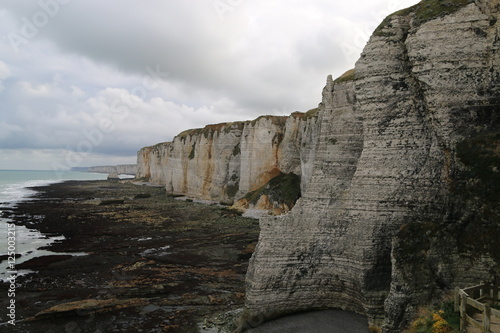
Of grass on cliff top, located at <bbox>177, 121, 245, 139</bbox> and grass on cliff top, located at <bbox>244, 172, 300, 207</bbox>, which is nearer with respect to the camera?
grass on cliff top, located at <bbox>244, 172, 300, 207</bbox>

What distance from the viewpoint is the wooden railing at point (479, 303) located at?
28.4ft

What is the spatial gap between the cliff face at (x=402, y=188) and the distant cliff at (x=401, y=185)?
0.13 ft

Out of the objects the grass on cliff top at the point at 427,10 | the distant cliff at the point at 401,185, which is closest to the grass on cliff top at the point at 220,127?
the distant cliff at the point at 401,185

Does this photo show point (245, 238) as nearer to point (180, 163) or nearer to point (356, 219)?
point (356, 219)

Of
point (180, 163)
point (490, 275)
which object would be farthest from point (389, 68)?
point (180, 163)

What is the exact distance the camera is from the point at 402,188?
1370cm

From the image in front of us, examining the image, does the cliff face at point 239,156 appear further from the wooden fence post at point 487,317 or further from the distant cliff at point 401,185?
the wooden fence post at point 487,317

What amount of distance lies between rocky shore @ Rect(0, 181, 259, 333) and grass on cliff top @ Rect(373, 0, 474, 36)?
48.1 ft

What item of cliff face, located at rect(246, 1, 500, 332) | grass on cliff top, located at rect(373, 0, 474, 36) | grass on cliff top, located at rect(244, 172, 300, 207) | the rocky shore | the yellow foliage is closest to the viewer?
the yellow foliage

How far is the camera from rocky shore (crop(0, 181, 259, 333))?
54.3 feet

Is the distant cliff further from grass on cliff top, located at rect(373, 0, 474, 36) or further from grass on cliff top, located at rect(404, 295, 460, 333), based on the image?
grass on cliff top, located at rect(404, 295, 460, 333)

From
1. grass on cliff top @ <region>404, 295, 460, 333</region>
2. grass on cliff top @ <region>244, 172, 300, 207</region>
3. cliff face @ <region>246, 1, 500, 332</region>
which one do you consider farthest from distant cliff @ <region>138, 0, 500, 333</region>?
grass on cliff top @ <region>244, 172, 300, 207</region>

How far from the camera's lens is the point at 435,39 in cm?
1350

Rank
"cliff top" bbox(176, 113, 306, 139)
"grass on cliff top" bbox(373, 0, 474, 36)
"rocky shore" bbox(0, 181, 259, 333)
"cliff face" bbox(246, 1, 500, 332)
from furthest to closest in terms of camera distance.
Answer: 1. "cliff top" bbox(176, 113, 306, 139)
2. "rocky shore" bbox(0, 181, 259, 333)
3. "grass on cliff top" bbox(373, 0, 474, 36)
4. "cliff face" bbox(246, 1, 500, 332)
